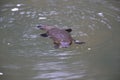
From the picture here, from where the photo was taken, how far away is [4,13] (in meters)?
4.72

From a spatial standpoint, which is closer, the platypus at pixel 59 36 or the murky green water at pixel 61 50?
the murky green water at pixel 61 50

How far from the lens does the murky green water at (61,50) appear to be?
11.1ft

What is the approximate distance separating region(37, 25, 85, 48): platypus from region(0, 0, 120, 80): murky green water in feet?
0.21

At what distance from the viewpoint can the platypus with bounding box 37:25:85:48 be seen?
3.76 m

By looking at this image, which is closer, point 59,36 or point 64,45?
point 64,45

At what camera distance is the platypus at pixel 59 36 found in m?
3.76

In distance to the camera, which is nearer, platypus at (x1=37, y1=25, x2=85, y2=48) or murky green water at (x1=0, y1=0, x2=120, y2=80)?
murky green water at (x1=0, y1=0, x2=120, y2=80)

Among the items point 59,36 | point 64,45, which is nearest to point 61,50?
point 64,45

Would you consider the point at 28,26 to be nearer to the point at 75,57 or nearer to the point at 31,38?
the point at 31,38

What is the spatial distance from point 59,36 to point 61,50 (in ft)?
0.77

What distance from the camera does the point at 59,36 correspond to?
387cm

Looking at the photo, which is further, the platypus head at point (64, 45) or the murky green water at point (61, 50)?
the platypus head at point (64, 45)

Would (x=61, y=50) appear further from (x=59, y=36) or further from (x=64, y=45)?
(x=59, y=36)

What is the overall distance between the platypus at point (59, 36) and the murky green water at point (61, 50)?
0.07 metres
